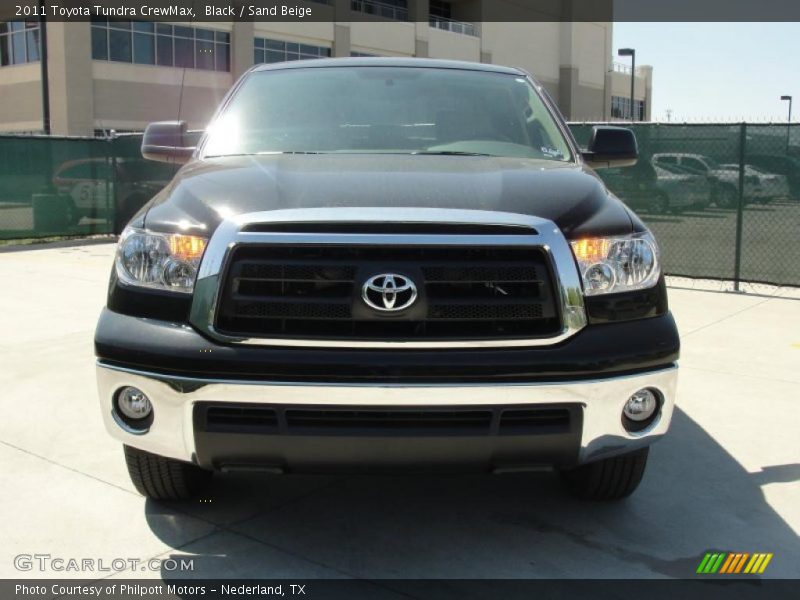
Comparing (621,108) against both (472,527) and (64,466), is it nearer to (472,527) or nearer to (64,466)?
(64,466)

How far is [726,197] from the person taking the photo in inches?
403

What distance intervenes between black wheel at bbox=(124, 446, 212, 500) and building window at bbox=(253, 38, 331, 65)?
3724cm

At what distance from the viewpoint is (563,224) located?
9.89 ft

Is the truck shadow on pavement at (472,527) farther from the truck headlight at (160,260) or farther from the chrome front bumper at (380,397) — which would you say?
the truck headlight at (160,260)

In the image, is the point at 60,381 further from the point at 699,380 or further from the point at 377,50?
the point at 377,50

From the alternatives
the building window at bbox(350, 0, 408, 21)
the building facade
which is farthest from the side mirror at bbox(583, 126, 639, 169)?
the building window at bbox(350, 0, 408, 21)

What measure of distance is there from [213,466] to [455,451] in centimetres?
83

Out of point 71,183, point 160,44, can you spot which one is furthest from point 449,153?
point 160,44

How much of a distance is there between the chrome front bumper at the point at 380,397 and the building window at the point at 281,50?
37.7 metres

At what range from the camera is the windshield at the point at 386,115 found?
4098 mm

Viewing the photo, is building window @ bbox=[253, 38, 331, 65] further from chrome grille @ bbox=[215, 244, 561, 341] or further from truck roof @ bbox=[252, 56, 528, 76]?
chrome grille @ bbox=[215, 244, 561, 341]

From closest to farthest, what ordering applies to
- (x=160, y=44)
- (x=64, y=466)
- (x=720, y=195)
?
1. (x=64, y=466)
2. (x=720, y=195)
3. (x=160, y=44)

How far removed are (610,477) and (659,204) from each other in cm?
809

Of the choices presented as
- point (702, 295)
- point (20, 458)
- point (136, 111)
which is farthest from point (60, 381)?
point (136, 111)
